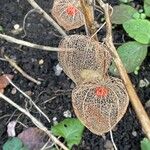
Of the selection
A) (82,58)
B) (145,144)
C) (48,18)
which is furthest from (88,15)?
(145,144)

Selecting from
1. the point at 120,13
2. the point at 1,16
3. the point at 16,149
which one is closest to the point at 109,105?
the point at 16,149

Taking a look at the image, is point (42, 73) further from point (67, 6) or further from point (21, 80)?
point (67, 6)

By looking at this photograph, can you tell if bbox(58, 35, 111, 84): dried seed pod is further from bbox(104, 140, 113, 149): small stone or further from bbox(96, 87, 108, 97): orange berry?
bbox(104, 140, 113, 149): small stone

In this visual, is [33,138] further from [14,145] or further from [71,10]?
[71,10]

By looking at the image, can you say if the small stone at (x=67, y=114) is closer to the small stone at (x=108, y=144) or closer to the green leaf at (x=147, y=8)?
the small stone at (x=108, y=144)

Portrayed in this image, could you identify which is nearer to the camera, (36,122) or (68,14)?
(36,122)

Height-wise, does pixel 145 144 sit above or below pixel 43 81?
below
